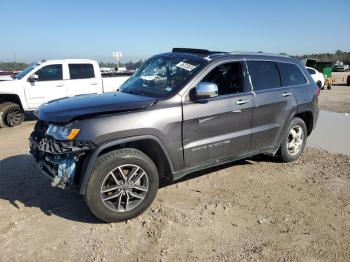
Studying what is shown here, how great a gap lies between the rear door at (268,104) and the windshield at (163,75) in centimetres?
100

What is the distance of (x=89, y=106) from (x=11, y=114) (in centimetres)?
781

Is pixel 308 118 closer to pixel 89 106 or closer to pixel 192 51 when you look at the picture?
pixel 192 51

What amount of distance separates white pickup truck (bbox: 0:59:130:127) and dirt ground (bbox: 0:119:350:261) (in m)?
5.63

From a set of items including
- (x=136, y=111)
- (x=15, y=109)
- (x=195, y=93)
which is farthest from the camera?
(x=15, y=109)

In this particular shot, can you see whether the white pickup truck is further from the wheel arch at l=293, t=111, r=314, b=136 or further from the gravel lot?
the wheel arch at l=293, t=111, r=314, b=136

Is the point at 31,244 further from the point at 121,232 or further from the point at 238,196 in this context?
the point at 238,196

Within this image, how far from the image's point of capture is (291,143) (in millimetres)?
6281

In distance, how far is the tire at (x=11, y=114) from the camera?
35.4ft

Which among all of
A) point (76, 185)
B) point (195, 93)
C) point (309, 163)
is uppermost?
point (195, 93)

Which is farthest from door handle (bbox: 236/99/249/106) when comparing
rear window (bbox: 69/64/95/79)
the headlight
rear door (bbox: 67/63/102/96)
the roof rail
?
rear window (bbox: 69/64/95/79)

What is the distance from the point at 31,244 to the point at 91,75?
9.11 meters

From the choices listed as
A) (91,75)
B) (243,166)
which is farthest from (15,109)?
(243,166)

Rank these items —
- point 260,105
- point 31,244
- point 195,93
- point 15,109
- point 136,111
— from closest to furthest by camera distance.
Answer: point 31,244 < point 136,111 < point 195,93 < point 260,105 < point 15,109

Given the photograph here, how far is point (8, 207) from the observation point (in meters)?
4.64
